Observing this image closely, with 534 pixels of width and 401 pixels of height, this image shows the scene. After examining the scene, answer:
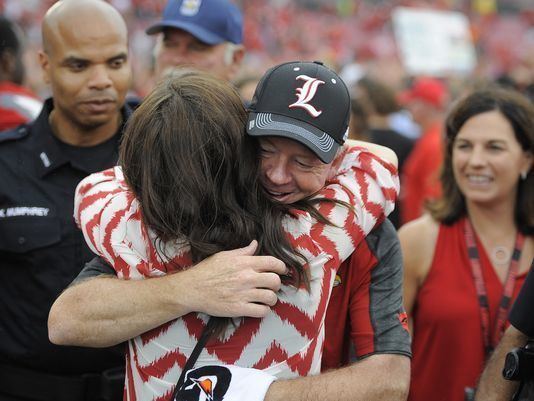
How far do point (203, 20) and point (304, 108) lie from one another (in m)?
1.85

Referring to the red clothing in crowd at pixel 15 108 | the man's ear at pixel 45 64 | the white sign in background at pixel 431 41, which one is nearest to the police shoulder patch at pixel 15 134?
the man's ear at pixel 45 64

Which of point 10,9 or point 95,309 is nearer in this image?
point 95,309

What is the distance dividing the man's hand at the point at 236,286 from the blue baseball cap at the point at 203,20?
6.46 ft

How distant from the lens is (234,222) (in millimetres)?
2057

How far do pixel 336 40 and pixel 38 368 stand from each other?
74.0 ft

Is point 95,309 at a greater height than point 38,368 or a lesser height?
greater

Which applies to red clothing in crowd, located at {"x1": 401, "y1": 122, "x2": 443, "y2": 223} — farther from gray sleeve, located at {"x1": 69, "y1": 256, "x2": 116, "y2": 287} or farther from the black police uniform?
gray sleeve, located at {"x1": 69, "y1": 256, "x2": 116, "y2": 287}

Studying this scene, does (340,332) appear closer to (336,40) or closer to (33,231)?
(33,231)

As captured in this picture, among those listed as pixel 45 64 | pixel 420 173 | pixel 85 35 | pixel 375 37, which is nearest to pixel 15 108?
pixel 45 64

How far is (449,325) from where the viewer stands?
3229 mm

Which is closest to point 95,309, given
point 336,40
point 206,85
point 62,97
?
point 206,85

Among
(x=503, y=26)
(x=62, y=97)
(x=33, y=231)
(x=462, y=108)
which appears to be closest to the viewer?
(x=33, y=231)

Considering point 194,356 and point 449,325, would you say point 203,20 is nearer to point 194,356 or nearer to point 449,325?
point 449,325

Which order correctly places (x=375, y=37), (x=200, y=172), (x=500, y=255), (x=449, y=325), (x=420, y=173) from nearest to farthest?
(x=200, y=172) < (x=449, y=325) < (x=500, y=255) < (x=420, y=173) < (x=375, y=37)
